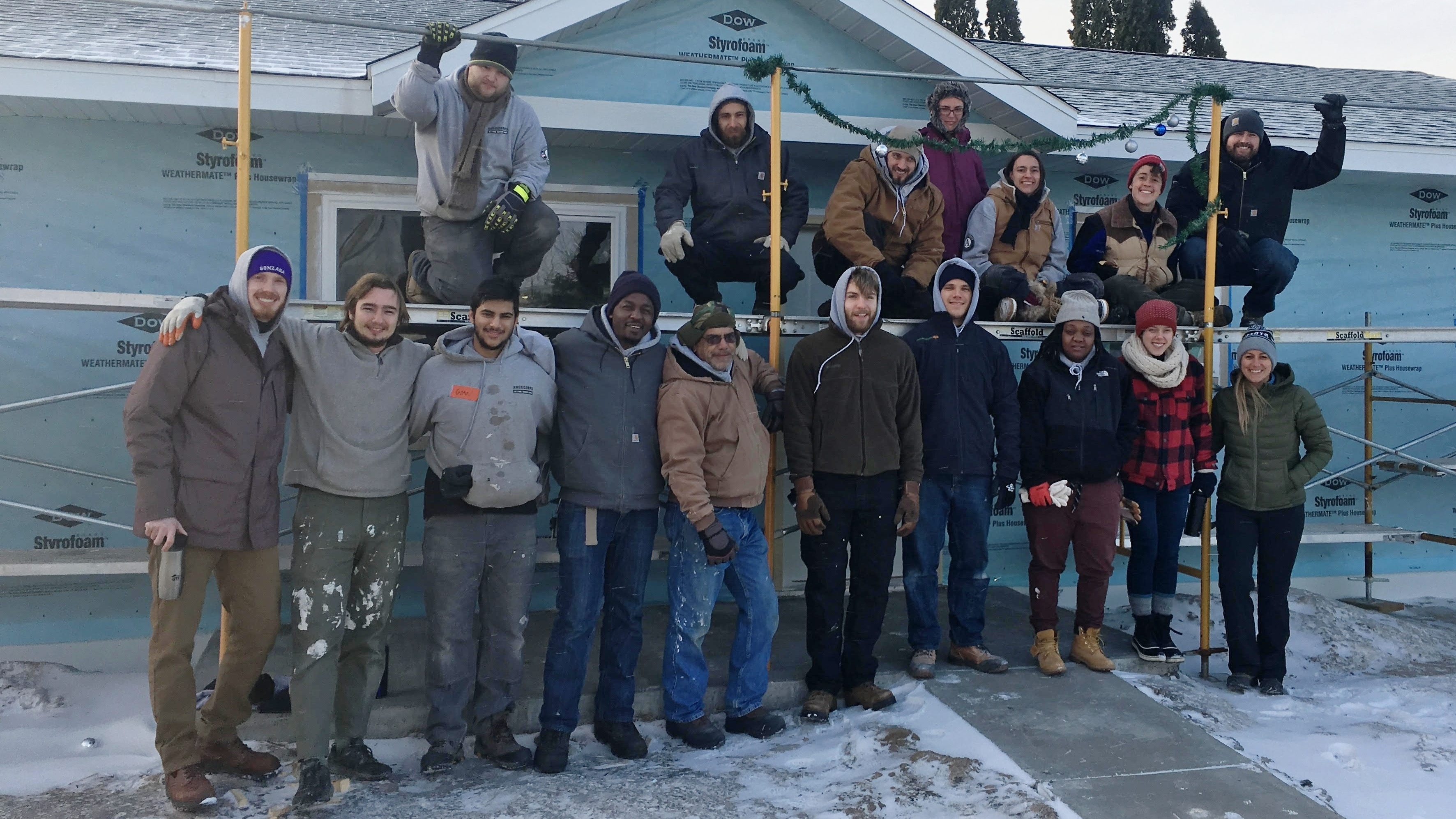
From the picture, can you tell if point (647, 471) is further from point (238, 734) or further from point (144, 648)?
point (144, 648)

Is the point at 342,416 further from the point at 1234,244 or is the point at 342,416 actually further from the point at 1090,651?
the point at 1234,244

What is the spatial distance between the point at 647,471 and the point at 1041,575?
218 cm

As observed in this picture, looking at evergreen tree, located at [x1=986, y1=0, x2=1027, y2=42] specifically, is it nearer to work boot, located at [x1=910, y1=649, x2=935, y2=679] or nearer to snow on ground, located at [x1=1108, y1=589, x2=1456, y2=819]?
snow on ground, located at [x1=1108, y1=589, x2=1456, y2=819]

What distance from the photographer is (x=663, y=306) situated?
639 centimetres

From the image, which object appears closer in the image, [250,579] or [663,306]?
[250,579]

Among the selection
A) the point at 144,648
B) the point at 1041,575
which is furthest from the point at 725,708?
the point at 144,648

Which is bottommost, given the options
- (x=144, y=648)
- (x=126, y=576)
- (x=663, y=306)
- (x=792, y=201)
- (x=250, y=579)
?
(x=144, y=648)

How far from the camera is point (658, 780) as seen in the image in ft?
13.0

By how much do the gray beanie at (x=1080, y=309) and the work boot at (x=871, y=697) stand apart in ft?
6.81

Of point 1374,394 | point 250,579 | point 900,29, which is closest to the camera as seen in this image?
point 250,579

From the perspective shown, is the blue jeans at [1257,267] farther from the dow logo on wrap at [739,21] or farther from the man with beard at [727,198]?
the dow logo on wrap at [739,21]

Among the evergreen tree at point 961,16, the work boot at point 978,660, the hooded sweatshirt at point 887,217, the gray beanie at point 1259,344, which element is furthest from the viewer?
the evergreen tree at point 961,16

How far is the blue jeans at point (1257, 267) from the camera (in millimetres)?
5770

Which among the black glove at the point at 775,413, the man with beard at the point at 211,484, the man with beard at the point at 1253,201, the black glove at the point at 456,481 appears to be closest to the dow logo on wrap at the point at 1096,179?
the man with beard at the point at 1253,201
